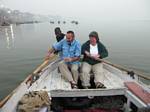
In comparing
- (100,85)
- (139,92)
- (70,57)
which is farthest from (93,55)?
(139,92)

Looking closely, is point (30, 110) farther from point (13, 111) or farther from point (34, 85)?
point (34, 85)

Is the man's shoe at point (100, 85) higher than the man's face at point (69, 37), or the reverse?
the man's face at point (69, 37)

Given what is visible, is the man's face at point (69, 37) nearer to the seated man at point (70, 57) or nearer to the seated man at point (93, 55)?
the seated man at point (70, 57)

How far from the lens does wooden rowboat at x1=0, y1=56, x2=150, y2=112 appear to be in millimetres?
7461

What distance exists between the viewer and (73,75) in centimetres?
984

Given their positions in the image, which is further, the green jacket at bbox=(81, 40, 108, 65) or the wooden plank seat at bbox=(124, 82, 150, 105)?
the green jacket at bbox=(81, 40, 108, 65)

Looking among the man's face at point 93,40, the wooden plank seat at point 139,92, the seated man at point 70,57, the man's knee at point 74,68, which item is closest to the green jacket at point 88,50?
the man's face at point 93,40

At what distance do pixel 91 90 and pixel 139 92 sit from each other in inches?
55.7

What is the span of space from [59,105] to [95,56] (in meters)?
2.44

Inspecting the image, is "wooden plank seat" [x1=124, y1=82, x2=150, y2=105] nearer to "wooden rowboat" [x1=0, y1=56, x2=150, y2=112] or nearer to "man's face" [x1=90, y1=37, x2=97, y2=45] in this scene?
"wooden rowboat" [x1=0, y1=56, x2=150, y2=112]

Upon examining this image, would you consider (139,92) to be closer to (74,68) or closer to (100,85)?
(100,85)

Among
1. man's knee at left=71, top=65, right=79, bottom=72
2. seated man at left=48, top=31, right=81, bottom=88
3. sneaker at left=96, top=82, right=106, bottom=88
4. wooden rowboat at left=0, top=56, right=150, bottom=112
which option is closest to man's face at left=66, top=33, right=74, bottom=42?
seated man at left=48, top=31, right=81, bottom=88

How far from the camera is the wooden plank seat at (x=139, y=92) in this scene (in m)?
7.27

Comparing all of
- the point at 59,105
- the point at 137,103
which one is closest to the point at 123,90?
the point at 137,103
